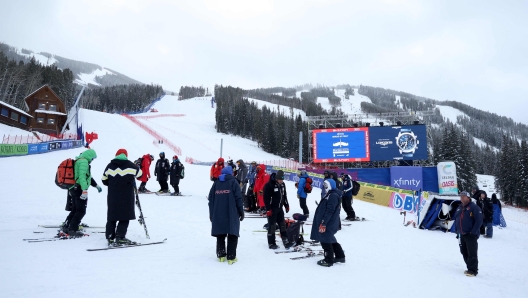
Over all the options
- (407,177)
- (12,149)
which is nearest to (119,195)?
(12,149)

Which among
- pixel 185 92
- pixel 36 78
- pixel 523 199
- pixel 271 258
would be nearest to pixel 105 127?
pixel 36 78

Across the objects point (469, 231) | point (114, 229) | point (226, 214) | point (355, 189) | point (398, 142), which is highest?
point (398, 142)

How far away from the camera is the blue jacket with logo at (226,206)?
5113 millimetres

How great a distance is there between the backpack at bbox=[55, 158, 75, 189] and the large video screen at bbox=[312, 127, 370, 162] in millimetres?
26223

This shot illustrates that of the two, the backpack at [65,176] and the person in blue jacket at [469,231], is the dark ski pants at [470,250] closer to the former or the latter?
the person in blue jacket at [469,231]

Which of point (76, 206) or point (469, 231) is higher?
point (76, 206)

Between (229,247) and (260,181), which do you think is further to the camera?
(260,181)

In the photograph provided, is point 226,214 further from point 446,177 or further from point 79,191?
point 446,177

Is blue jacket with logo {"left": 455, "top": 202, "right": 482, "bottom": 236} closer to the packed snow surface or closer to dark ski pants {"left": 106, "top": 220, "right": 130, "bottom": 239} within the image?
the packed snow surface

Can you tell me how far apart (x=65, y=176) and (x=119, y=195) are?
1494mm

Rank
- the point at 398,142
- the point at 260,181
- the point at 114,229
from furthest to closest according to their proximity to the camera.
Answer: the point at 398,142
the point at 260,181
the point at 114,229

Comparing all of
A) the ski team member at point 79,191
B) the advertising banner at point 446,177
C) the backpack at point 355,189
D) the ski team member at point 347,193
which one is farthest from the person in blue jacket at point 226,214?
the advertising banner at point 446,177

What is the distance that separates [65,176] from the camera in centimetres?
598

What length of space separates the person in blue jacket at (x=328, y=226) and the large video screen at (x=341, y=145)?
25245 millimetres
